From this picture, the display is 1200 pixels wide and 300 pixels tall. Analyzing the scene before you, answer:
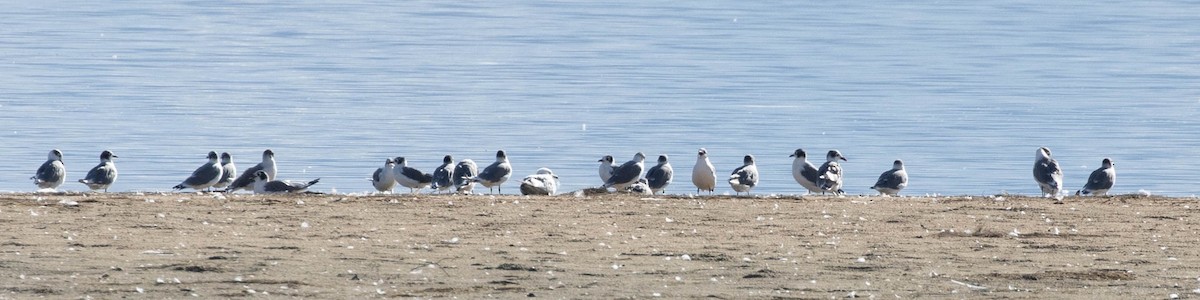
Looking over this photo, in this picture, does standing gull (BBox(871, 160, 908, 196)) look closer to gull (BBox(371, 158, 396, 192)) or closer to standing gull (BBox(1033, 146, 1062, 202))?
standing gull (BBox(1033, 146, 1062, 202))

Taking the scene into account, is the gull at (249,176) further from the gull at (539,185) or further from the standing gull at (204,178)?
the gull at (539,185)

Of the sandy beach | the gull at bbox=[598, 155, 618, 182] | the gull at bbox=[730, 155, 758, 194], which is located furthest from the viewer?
the gull at bbox=[598, 155, 618, 182]

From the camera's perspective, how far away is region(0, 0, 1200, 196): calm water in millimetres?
32562

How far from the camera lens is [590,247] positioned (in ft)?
48.9

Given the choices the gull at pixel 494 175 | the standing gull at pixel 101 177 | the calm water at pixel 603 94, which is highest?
the calm water at pixel 603 94

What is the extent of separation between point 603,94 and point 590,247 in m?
31.5

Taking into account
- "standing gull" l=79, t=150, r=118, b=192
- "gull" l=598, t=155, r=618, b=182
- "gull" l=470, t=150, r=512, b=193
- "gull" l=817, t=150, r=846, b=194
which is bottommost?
"standing gull" l=79, t=150, r=118, b=192

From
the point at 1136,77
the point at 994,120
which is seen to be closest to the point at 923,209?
the point at 994,120

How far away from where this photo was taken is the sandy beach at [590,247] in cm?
1297

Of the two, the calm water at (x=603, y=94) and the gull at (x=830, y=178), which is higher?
the calm water at (x=603, y=94)

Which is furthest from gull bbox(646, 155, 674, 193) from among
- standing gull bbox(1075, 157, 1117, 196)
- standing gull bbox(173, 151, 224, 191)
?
standing gull bbox(173, 151, 224, 191)

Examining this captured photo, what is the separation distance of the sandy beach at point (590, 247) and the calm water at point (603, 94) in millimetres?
10151

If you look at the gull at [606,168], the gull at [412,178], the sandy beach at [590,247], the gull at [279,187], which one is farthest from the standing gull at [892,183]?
the gull at [279,187]

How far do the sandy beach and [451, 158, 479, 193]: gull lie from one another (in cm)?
447
